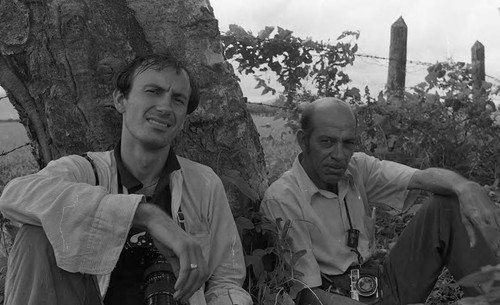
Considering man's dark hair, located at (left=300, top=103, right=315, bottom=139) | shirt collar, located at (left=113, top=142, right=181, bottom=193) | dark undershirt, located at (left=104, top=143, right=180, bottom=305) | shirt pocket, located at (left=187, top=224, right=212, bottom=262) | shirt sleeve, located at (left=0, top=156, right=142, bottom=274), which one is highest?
man's dark hair, located at (left=300, top=103, right=315, bottom=139)

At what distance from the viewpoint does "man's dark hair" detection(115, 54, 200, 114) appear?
11.6ft

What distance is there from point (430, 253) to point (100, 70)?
200 centimetres

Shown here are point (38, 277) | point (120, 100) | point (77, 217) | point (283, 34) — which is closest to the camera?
point (38, 277)

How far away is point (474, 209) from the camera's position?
3.29m

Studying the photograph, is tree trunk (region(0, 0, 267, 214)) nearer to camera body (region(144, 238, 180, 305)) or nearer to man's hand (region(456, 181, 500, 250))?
camera body (region(144, 238, 180, 305))

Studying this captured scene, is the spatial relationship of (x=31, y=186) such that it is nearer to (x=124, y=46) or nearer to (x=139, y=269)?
(x=139, y=269)

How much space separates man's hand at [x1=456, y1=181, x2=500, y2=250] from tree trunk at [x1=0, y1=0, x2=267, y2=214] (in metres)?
1.16

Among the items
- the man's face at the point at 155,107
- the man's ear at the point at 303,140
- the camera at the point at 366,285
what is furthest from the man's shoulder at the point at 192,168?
the camera at the point at 366,285

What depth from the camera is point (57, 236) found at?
2.82 m

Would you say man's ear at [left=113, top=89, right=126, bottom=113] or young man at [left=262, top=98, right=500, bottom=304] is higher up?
man's ear at [left=113, top=89, right=126, bottom=113]

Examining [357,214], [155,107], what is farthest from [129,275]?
[357,214]

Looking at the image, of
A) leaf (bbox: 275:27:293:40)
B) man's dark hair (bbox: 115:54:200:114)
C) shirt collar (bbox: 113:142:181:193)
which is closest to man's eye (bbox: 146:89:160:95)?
man's dark hair (bbox: 115:54:200:114)

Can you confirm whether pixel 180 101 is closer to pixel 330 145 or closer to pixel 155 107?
pixel 155 107

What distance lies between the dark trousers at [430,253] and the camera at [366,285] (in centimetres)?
11
